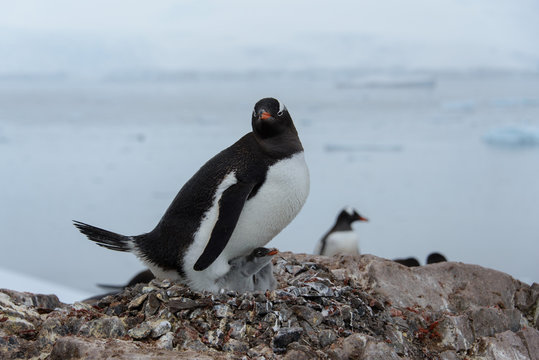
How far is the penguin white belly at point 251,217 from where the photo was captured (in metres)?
2.09

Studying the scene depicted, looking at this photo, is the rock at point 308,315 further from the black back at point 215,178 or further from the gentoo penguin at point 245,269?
the black back at point 215,178

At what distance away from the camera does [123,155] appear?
9.91m

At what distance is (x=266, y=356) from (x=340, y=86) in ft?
75.2

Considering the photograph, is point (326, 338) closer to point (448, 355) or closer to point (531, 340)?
point (448, 355)

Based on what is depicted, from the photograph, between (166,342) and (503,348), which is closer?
(166,342)

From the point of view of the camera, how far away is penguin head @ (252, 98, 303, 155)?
7.09 ft

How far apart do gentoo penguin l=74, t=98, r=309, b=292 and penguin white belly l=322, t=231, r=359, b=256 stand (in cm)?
235

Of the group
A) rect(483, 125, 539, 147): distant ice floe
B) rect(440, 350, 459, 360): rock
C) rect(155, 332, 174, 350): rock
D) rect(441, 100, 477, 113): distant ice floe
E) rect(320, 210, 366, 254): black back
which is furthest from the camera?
rect(441, 100, 477, 113): distant ice floe

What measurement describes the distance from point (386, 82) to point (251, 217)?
2307 centimetres

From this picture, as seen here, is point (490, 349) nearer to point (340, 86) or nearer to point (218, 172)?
point (218, 172)

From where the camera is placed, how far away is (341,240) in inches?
178

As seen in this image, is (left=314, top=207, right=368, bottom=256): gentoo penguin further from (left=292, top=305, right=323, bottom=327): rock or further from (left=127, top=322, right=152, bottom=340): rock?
(left=127, top=322, right=152, bottom=340): rock

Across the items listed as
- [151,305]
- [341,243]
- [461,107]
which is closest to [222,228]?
[151,305]

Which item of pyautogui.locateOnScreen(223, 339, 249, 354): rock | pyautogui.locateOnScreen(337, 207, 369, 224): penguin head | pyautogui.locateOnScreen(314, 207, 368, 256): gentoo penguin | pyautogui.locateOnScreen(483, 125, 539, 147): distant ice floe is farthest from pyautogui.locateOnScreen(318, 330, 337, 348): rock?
pyautogui.locateOnScreen(483, 125, 539, 147): distant ice floe
